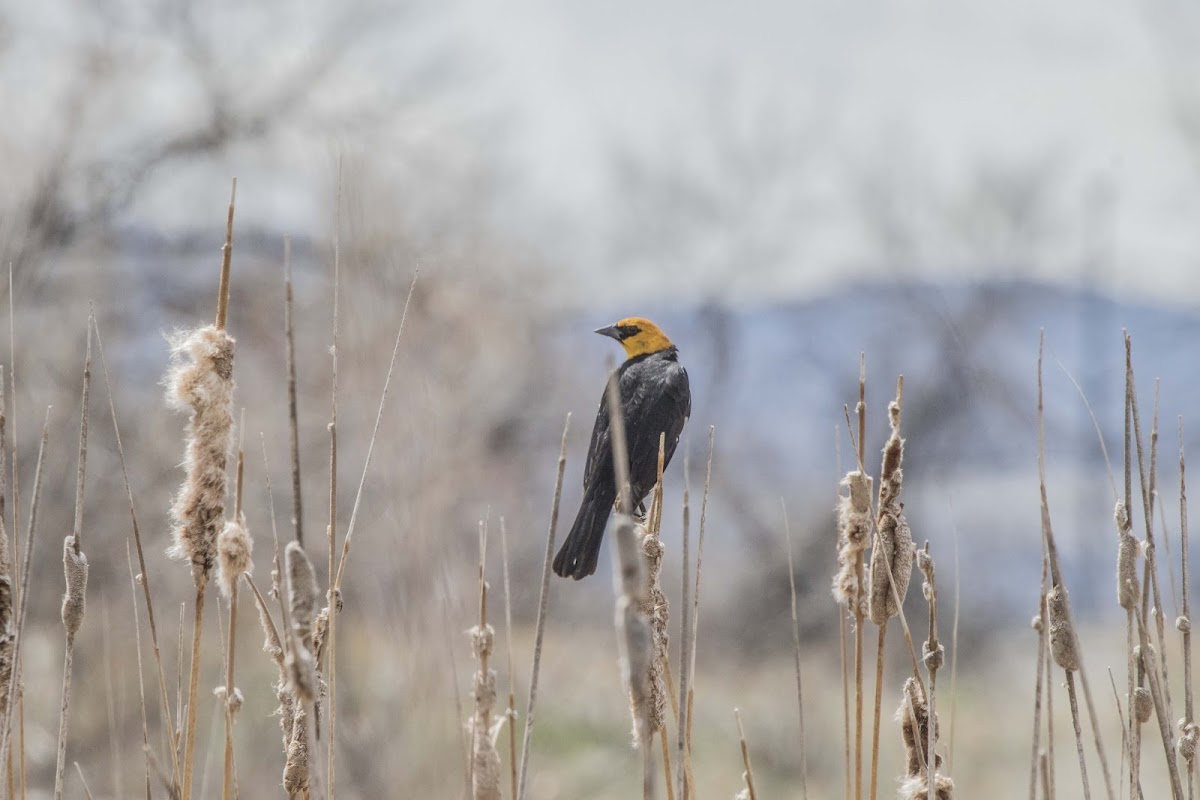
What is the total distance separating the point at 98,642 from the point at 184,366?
226 inches

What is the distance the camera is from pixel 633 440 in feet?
9.45

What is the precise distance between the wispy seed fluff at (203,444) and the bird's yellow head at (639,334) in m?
2.47

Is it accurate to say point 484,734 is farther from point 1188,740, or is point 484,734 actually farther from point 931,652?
point 1188,740

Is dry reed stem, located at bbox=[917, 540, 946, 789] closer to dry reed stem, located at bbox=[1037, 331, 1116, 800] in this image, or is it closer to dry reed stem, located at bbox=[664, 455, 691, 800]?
dry reed stem, located at bbox=[1037, 331, 1116, 800]

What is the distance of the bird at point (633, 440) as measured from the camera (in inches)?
98.5

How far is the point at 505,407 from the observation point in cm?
916

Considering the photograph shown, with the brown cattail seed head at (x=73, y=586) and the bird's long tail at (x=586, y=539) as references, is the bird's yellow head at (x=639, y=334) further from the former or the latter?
the brown cattail seed head at (x=73, y=586)

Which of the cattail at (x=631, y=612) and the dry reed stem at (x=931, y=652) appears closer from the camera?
the cattail at (x=631, y=612)

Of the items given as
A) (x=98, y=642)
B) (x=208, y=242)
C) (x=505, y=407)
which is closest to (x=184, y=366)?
(x=98, y=642)

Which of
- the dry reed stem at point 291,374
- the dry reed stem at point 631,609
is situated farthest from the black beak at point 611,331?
the dry reed stem at point 631,609

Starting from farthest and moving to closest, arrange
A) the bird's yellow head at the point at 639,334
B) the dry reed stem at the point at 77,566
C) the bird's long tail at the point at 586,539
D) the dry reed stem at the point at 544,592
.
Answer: the bird's yellow head at the point at 639,334, the bird's long tail at the point at 586,539, the dry reed stem at the point at 77,566, the dry reed stem at the point at 544,592

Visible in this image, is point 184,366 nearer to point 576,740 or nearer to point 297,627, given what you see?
point 297,627

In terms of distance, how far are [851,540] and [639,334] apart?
2243mm

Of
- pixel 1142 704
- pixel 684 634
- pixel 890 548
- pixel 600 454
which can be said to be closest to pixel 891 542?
pixel 890 548
